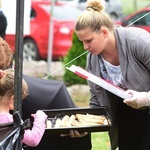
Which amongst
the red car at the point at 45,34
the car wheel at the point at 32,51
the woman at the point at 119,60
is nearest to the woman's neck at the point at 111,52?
the woman at the point at 119,60

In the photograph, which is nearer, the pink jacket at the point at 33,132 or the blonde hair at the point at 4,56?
the pink jacket at the point at 33,132

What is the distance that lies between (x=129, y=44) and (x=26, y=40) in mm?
8751

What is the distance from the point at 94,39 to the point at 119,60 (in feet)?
0.68

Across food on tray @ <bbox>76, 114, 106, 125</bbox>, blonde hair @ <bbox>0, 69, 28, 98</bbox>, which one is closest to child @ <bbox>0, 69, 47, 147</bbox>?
blonde hair @ <bbox>0, 69, 28, 98</bbox>

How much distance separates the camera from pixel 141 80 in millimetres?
3346

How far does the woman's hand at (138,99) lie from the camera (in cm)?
317

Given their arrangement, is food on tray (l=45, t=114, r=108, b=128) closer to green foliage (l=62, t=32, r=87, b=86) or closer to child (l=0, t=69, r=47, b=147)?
child (l=0, t=69, r=47, b=147)

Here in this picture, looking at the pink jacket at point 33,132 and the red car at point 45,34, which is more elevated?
the pink jacket at point 33,132

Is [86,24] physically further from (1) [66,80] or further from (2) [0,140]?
(1) [66,80]

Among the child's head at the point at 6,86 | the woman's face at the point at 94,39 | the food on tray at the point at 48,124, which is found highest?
the woman's face at the point at 94,39

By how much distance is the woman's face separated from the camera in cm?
324

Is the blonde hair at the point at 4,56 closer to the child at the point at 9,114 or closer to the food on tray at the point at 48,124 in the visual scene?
the child at the point at 9,114

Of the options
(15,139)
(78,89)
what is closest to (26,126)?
(15,139)

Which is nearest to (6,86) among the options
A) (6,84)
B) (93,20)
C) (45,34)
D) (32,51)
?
(6,84)
